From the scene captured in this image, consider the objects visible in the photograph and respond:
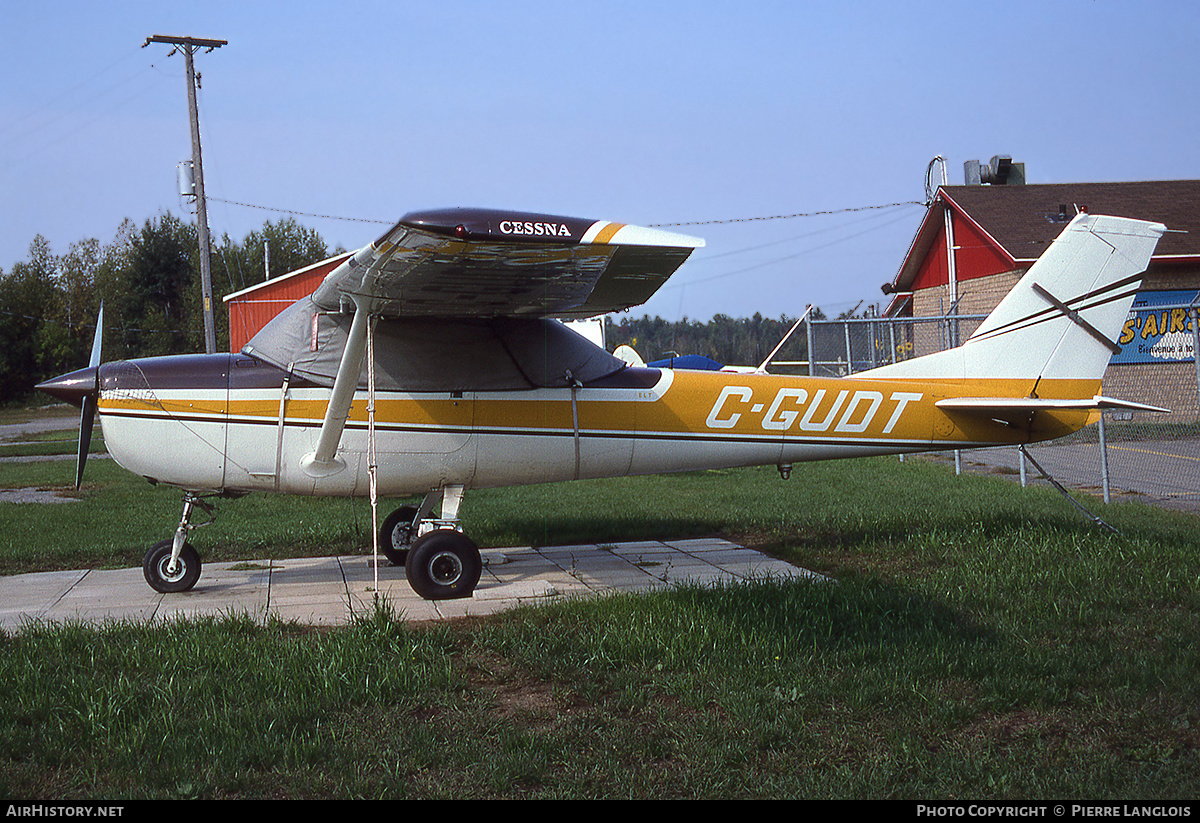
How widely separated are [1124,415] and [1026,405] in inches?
560

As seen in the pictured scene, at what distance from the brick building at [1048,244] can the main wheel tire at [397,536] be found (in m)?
13.4

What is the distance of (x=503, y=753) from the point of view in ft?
11.8

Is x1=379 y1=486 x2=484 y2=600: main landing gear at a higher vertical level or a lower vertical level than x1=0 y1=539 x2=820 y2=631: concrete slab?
higher

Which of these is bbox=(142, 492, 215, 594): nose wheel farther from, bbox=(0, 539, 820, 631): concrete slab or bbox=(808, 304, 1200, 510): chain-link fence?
bbox=(808, 304, 1200, 510): chain-link fence

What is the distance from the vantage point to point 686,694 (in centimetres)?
413

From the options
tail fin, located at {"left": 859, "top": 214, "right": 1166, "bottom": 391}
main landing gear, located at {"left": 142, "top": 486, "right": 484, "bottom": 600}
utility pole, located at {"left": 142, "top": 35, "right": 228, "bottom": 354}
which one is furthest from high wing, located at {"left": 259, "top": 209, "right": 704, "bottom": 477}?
utility pole, located at {"left": 142, "top": 35, "right": 228, "bottom": 354}

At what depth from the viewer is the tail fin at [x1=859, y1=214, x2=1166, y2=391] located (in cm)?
722

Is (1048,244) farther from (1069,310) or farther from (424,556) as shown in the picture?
(424,556)

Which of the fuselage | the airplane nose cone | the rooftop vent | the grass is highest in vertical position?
the rooftop vent

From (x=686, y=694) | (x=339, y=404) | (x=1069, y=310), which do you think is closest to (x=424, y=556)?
(x=339, y=404)

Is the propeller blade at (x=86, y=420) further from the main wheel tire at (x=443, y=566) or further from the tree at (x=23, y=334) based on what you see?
the tree at (x=23, y=334)

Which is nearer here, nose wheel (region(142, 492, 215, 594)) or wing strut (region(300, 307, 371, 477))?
wing strut (region(300, 307, 371, 477))

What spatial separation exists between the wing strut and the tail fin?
4500mm

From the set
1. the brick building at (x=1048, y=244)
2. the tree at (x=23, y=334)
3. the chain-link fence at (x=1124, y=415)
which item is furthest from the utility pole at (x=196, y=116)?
the tree at (x=23, y=334)
